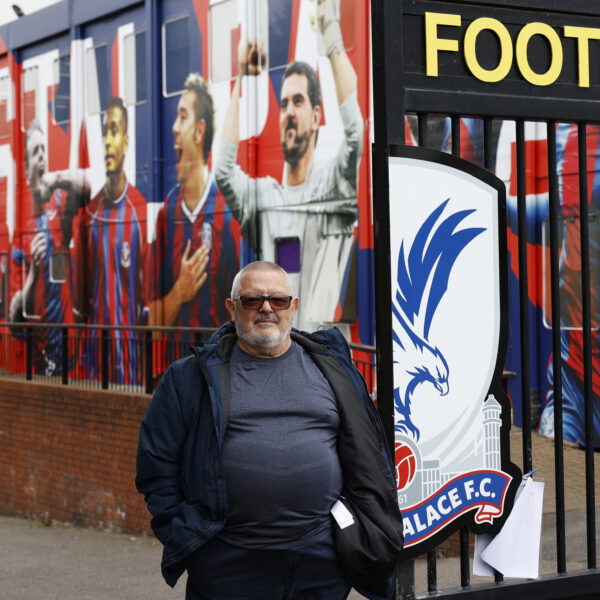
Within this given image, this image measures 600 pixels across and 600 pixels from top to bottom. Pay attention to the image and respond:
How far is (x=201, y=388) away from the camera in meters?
3.77

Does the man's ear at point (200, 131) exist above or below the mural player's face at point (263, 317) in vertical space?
above

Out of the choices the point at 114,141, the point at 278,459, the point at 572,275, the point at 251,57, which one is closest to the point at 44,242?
the point at 114,141

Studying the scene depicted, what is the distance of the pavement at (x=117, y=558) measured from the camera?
8.72 meters

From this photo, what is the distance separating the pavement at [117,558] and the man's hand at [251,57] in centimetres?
620

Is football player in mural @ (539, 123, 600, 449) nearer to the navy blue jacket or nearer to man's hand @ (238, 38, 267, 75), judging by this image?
man's hand @ (238, 38, 267, 75)

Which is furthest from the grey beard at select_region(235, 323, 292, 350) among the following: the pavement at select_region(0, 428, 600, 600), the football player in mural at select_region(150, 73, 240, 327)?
the football player in mural at select_region(150, 73, 240, 327)

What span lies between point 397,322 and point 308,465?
0.84 m

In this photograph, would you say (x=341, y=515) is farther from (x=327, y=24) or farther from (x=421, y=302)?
(x=327, y=24)

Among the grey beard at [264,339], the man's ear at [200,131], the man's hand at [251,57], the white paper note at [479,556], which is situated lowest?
the white paper note at [479,556]

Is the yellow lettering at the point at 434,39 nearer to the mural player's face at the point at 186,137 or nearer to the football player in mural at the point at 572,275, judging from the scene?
the football player in mural at the point at 572,275

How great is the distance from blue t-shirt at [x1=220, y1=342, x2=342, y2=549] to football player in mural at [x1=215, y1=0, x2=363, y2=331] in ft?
32.1

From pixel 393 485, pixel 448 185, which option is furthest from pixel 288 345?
pixel 448 185

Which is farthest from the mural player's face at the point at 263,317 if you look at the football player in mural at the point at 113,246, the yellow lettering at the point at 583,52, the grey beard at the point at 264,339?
the football player in mural at the point at 113,246

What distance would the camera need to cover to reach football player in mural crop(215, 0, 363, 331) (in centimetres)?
1366
